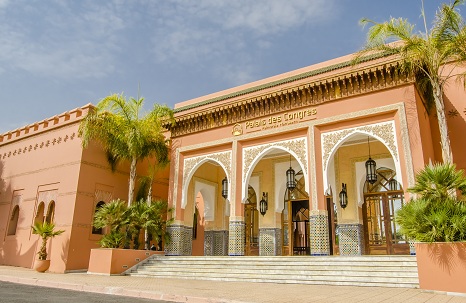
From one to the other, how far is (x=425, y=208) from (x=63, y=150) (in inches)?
492

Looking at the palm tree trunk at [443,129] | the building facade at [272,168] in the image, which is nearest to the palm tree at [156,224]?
the building facade at [272,168]

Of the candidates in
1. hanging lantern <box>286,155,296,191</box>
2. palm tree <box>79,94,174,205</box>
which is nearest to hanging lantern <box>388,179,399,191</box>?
hanging lantern <box>286,155,296,191</box>

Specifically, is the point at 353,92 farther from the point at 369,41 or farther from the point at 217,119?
the point at 217,119

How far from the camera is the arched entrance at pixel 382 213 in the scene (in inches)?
482

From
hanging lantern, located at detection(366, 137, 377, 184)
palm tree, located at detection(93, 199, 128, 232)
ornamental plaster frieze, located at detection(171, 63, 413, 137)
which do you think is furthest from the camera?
hanging lantern, located at detection(366, 137, 377, 184)

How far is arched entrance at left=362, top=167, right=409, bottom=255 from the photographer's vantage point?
40.1 ft

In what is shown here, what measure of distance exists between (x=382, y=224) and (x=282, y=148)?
4.23 metres

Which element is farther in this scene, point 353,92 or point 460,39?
point 353,92

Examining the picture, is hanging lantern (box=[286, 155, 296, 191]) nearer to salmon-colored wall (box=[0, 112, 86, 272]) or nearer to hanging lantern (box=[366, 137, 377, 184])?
hanging lantern (box=[366, 137, 377, 184])

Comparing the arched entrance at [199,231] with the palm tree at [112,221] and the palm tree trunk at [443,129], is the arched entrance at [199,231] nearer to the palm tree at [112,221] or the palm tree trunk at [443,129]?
the palm tree at [112,221]

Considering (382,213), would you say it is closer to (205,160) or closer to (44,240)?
(205,160)

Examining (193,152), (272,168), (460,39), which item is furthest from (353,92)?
(193,152)

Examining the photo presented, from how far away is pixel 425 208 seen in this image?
7160 millimetres

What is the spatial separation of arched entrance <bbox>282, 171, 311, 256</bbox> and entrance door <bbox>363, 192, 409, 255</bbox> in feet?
7.97
